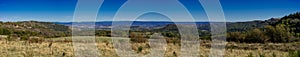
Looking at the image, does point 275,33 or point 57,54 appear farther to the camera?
point 275,33

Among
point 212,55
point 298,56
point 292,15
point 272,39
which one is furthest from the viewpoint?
point 292,15

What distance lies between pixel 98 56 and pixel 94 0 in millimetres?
2825

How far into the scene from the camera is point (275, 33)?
39375mm

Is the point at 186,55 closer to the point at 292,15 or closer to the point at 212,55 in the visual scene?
the point at 212,55

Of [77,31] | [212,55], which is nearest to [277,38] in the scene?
[77,31]

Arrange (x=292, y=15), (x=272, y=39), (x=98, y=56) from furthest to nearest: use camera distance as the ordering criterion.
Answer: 1. (x=292, y=15)
2. (x=272, y=39)
3. (x=98, y=56)

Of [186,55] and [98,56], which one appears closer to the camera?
[98,56]

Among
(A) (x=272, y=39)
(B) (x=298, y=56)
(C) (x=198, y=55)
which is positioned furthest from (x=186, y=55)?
(A) (x=272, y=39)

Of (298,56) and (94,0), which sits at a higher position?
(94,0)

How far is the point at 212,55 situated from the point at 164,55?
1734mm

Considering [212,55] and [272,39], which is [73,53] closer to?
[212,55]

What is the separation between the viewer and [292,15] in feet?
354

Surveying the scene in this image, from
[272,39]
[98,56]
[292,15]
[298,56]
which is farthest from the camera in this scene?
[292,15]

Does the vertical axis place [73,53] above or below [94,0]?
below
